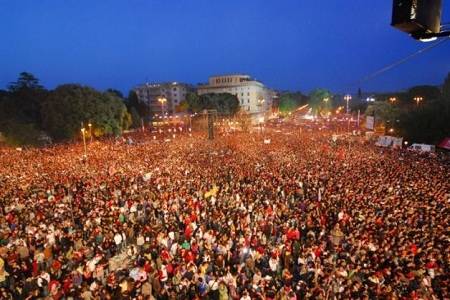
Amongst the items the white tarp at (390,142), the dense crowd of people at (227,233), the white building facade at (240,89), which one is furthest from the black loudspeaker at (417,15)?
the white building facade at (240,89)

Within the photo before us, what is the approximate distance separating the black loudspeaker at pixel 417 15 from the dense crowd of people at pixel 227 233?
20.0 ft

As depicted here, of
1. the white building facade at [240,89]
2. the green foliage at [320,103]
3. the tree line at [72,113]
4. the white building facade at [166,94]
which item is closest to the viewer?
the tree line at [72,113]

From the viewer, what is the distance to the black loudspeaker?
2223mm

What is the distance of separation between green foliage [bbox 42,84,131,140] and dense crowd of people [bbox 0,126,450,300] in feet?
75.3

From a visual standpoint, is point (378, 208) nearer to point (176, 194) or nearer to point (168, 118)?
point (176, 194)

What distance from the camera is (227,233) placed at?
10.4m

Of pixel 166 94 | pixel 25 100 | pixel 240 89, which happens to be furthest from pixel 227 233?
pixel 166 94

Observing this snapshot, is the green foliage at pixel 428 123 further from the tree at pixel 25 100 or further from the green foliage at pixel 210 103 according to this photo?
the tree at pixel 25 100

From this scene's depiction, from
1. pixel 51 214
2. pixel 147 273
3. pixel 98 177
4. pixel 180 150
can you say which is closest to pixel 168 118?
pixel 180 150

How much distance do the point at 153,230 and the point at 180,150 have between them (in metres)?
17.4

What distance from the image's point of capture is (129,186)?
1639 cm

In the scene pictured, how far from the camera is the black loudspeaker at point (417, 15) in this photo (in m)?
2.22

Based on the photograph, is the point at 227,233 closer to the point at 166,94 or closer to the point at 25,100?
the point at 25,100

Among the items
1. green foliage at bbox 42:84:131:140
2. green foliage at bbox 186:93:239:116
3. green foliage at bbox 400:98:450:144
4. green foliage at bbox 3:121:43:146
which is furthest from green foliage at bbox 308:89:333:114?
green foliage at bbox 3:121:43:146
